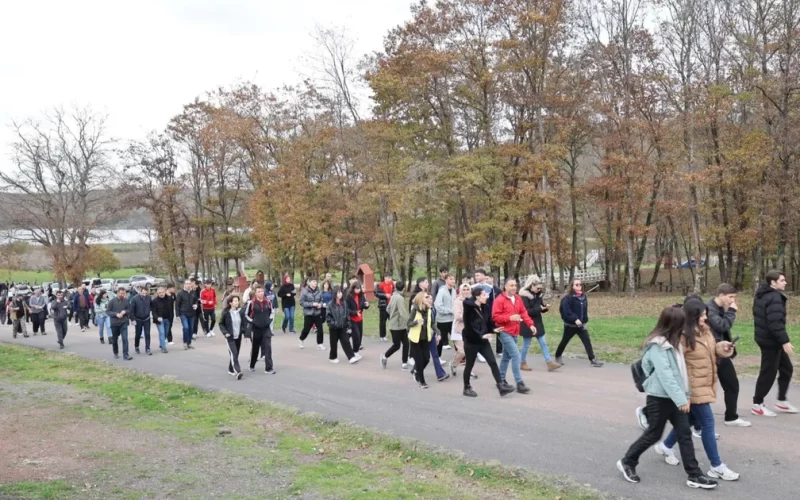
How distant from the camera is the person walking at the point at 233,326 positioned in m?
11.5

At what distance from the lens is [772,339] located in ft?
24.1

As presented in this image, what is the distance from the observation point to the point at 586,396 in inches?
349

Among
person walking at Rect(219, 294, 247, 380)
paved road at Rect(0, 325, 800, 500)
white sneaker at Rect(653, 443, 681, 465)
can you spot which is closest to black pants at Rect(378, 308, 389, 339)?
paved road at Rect(0, 325, 800, 500)

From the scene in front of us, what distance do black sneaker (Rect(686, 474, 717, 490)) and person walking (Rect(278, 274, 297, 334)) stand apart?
13169 millimetres

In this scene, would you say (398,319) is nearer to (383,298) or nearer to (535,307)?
(535,307)

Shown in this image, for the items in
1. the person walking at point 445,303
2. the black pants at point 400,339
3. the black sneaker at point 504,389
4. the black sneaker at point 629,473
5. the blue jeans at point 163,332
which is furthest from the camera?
the blue jeans at point 163,332

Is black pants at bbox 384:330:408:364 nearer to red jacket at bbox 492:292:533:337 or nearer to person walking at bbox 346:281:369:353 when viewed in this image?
person walking at bbox 346:281:369:353

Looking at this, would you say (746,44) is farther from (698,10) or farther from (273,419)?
(273,419)

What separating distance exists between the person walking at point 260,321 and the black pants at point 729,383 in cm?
760

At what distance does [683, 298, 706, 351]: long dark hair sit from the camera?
5516mm

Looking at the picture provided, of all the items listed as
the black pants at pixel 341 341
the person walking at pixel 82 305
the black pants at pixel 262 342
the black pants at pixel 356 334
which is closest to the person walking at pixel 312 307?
the black pants at pixel 356 334

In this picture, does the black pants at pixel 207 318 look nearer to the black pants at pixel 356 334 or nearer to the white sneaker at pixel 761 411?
the black pants at pixel 356 334

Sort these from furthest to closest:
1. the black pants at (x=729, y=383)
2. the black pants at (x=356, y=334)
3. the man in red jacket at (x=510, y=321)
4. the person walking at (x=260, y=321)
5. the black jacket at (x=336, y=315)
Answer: the black pants at (x=356, y=334)
the black jacket at (x=336, y=315)
the person walking at (x=260, y=321)
the man in red jacket at (x=510, y=321)
the black pants at (x=729, y=383)

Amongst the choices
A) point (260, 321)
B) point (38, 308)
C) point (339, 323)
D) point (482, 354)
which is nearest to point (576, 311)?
point (482, 354)
